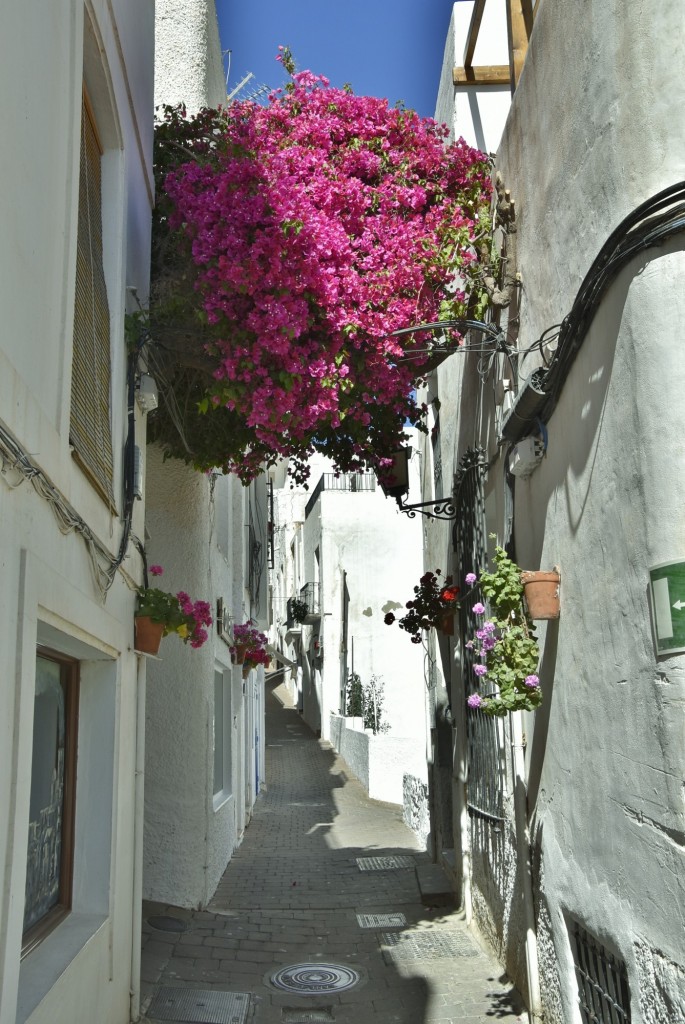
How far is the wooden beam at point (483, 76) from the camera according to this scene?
8.88 metres

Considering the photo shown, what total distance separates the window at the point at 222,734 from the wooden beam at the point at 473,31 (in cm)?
743

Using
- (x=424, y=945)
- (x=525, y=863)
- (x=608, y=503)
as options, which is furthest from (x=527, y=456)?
(x=424, y=945)

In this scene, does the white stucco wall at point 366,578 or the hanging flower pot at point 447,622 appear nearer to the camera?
the hanging flower pot at point 447,622

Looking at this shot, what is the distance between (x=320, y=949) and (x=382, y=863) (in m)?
4.01

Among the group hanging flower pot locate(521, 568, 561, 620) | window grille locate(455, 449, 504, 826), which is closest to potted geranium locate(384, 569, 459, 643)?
window grille locate(455, 449, 504, 826)

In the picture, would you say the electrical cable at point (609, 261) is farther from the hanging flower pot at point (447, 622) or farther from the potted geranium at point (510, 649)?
the hanging flower pot at point (447, 622)

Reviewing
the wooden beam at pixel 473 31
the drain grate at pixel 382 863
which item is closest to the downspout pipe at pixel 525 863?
the wooden beam at pixel 473 31

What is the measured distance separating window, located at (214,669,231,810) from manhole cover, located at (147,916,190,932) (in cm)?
284

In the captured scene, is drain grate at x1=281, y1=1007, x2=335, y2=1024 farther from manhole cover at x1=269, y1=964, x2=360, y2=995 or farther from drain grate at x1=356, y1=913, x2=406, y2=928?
drain grate at x1=356, y1=913, x2=406, y2=928

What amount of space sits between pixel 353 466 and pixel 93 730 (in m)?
3.88

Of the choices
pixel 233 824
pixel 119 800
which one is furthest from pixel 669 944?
pixel 233 824

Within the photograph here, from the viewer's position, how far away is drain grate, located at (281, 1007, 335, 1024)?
6453 millimetres

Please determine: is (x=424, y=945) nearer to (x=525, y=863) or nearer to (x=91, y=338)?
(x=525, y=863)

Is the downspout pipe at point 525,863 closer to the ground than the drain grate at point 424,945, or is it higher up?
higher up
